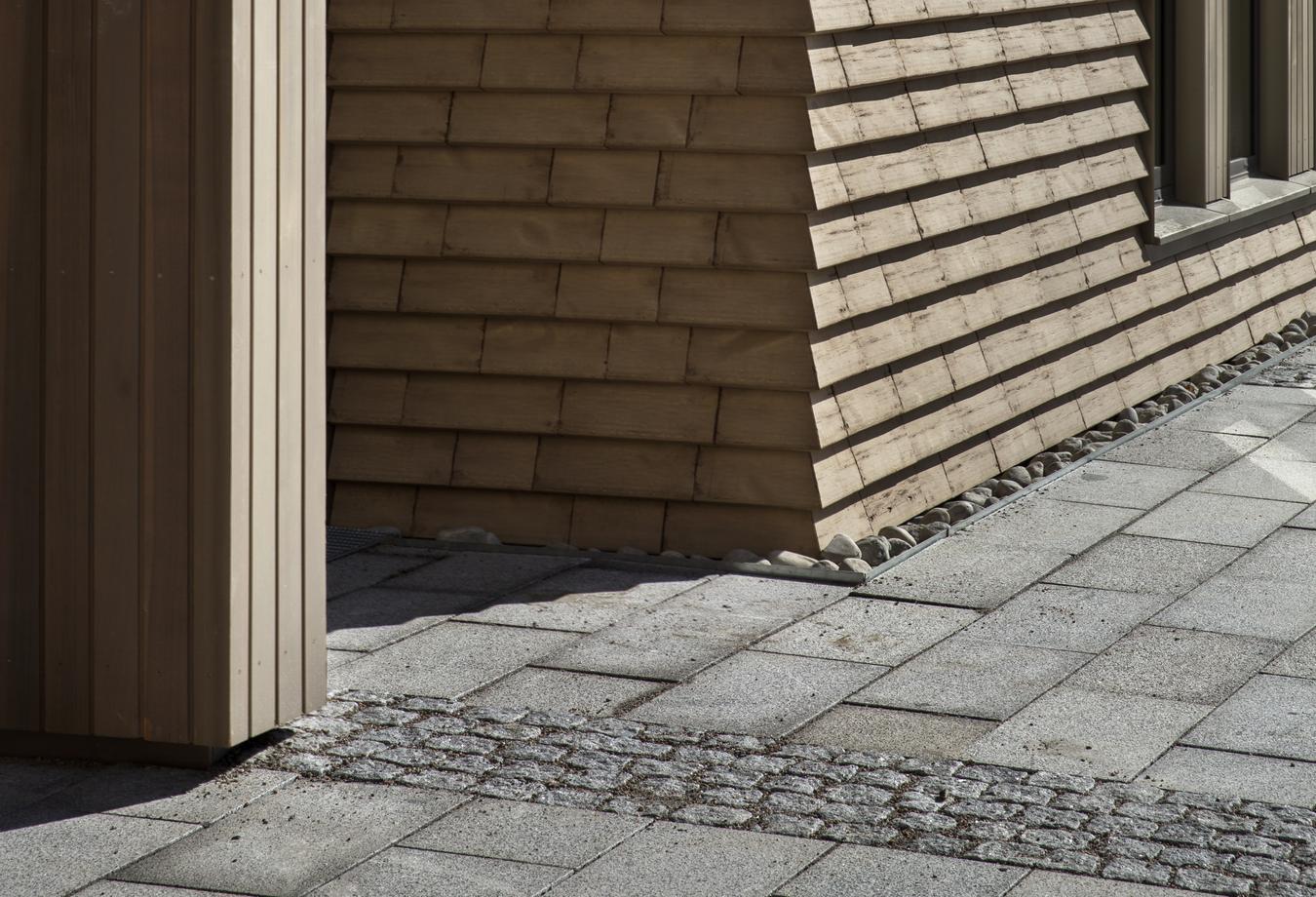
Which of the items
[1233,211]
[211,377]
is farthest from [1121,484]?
[211,377]

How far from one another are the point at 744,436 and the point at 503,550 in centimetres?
89

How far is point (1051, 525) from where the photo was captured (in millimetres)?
6617

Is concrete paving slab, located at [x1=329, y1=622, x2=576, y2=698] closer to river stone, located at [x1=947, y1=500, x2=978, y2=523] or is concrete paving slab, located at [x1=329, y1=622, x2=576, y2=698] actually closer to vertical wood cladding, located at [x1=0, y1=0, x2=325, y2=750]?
vertical wood cladding, located at [x1=0, y1=0, x2=325, y2=750]

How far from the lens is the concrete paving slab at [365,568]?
19.2 feet

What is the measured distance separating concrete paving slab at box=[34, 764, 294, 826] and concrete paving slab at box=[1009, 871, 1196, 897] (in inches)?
63.2

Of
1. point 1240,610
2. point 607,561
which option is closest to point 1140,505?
point 1240,610

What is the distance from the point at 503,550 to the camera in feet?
20.7

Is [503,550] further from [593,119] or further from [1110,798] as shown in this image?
[1110,798]

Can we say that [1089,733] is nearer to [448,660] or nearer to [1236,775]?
[1236,775]

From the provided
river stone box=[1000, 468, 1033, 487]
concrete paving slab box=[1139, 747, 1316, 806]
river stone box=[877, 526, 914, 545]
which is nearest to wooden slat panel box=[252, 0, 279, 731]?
concrete paving slab box=[1139, 747, 1316, 806]

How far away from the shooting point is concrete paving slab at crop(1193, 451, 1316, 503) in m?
7.00

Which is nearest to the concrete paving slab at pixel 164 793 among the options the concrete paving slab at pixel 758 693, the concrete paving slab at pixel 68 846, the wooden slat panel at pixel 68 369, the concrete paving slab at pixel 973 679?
the concrete paving slab at pixel 68 846

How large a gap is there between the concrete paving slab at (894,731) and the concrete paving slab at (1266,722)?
0.51 metres

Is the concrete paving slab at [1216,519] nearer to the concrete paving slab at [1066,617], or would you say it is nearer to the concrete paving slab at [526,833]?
the concrete paving slab at [1066,617]
